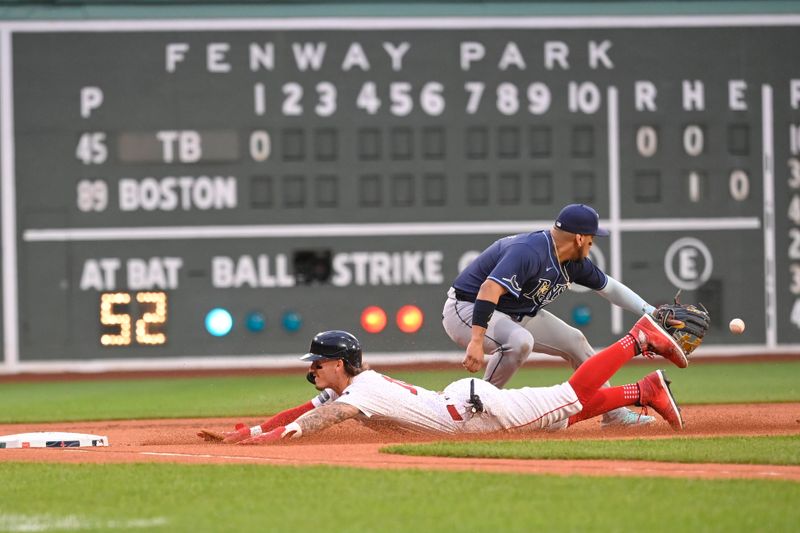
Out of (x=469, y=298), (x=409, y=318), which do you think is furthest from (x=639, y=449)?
(x=409, y=318)

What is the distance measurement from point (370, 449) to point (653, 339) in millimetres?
1704

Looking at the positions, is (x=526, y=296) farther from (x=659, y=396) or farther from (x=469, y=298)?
(x=659, y=396)

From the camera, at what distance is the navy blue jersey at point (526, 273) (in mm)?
7855

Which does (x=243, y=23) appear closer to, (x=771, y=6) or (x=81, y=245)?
(x=81, y=245)

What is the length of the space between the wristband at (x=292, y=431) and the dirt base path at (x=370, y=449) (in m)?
0.07

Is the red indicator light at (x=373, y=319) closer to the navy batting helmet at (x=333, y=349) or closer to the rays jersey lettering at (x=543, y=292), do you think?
the rays jersey lettering at (x=543, y=292)

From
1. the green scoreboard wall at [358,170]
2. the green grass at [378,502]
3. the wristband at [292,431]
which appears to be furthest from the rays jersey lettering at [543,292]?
the green scoreboard wall at [358,170]

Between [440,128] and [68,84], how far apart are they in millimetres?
3773

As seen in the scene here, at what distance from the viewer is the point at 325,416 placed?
723 cm

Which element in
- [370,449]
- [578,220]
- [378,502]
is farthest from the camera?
[578,220]

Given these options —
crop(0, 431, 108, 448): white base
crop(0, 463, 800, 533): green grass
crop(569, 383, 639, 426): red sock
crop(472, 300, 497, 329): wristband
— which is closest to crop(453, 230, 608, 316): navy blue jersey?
crop(472, 300, 497, 329): wristband

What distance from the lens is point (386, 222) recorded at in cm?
1448

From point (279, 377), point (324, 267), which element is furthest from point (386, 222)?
point (279, 377)

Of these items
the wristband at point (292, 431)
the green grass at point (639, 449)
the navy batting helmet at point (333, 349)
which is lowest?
the green grass at point (639, 449)
